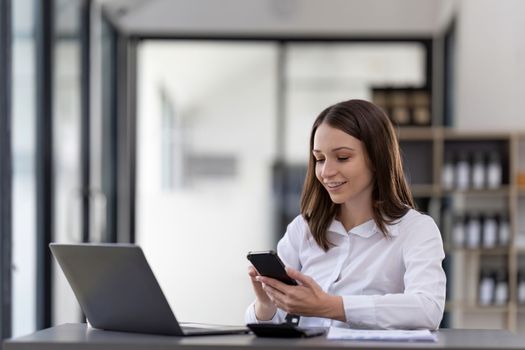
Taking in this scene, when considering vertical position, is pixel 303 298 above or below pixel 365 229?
below

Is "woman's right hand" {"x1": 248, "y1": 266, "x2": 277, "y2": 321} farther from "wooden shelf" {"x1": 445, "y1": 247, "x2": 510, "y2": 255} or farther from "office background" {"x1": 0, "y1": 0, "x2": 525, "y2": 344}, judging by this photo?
"wooden shelf" {"x1": 445, "y1": 247, "x2": 510, "y2": 255}

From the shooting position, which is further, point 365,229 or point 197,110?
point 197,110

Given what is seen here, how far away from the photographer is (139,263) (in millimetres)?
2045

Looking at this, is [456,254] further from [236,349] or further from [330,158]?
[236,349]

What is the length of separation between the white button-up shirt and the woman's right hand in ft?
0.10

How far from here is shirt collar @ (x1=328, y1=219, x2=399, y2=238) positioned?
2.45 m

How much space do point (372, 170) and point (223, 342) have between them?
2.19ft

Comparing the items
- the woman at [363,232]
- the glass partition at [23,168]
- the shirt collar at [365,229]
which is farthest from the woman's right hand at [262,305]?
the glass partition at [23,168]

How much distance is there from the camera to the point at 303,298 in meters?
2.17

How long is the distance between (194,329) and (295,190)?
637cm

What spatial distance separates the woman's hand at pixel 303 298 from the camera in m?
2.17

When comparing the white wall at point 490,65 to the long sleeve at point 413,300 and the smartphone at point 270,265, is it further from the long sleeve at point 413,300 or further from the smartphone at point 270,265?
the smartphone at point 270,265

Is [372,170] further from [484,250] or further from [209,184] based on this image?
[209,184]

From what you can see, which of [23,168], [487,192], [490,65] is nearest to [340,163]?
[23,168]
